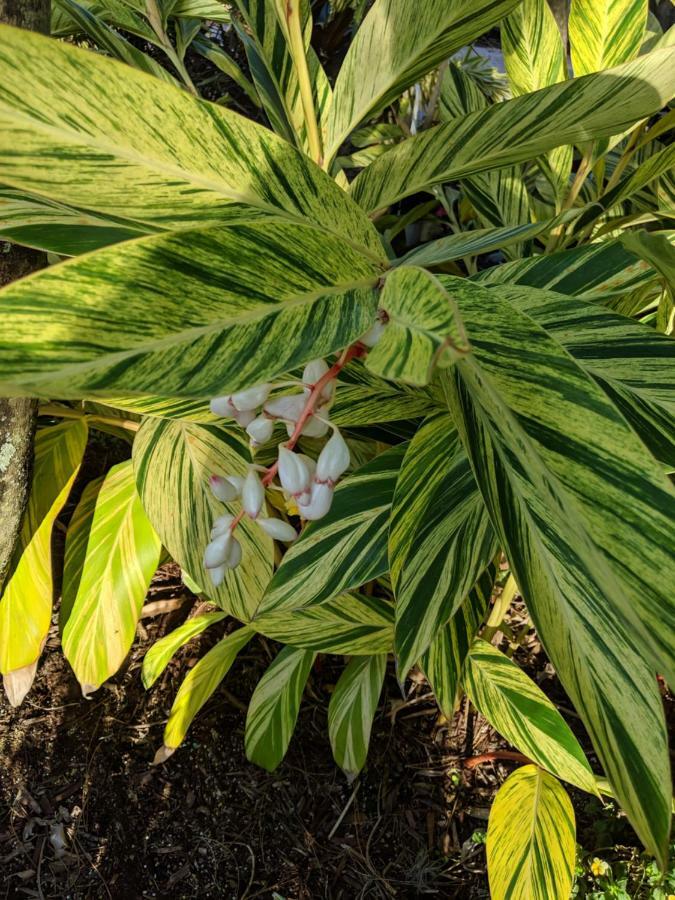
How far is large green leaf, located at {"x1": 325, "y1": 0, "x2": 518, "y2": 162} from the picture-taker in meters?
0.46

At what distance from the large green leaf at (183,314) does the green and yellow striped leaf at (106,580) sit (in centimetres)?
A: 69

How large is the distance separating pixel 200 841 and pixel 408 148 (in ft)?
3.48

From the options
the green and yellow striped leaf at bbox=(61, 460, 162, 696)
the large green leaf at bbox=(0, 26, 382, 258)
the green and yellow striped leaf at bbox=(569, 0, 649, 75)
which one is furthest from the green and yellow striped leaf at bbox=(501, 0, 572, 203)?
the green and yellow striped leaf at bbox=(61, 460, 162, 696)

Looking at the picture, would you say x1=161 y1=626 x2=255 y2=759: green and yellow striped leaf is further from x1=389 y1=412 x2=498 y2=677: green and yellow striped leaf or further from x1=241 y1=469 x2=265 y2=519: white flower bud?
x1=241 y1=469 x2=265 y2=519: white flower bud

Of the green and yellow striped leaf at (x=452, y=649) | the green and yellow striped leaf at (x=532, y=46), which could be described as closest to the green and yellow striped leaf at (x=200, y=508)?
the green and yellow striped leaf at (x=452, y=649)

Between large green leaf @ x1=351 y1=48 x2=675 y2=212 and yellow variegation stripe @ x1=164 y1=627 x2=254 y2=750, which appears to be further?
yellow variegation stripe @ x1=164 y1=627 x2=254 y2=750

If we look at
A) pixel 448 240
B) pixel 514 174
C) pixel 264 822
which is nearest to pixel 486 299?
pixel 448 240

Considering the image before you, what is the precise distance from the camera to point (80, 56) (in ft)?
0.91

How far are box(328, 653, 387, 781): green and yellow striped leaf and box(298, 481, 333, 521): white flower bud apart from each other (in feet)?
2.12

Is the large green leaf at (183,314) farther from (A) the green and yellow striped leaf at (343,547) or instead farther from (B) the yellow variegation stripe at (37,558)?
(B) the yellow variegation stripe at (37,558)

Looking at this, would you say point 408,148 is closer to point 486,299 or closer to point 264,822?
point 486,299

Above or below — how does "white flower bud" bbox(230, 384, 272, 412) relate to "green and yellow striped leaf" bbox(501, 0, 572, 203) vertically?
below

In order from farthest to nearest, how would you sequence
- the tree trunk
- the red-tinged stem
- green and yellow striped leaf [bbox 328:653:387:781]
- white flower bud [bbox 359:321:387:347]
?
the red-tinged stem → green and yellow striped leaf [bbox 328:653:387:781] → the tree trunk → white flower bud [bbox 359:321:387:347]

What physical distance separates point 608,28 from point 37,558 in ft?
3.21
